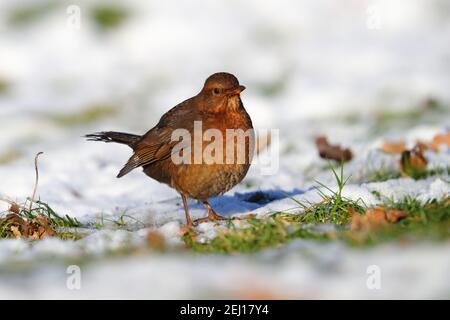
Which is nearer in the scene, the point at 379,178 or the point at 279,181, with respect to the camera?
the point at 379,178

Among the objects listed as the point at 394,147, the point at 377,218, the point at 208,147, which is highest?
the point at 394,147

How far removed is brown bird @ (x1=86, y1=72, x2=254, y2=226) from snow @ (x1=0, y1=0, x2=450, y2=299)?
312mm

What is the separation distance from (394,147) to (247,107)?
2.98m

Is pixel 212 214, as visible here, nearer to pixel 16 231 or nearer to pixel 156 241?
pixel 16 231

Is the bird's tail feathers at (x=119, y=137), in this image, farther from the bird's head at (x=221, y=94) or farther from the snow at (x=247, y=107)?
the bird's head at (x=221, y=94)

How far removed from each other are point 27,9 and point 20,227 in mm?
8811

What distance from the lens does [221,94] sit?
5656 mm

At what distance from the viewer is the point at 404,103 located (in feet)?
31.9

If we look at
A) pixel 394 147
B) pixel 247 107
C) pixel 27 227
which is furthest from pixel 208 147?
pixel 247 107

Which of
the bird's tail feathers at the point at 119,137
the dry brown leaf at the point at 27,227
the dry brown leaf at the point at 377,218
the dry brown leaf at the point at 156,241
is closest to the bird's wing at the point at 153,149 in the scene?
the bird's tail feathers at the point at 119,137

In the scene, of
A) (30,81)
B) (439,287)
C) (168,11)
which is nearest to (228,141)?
(439,287)

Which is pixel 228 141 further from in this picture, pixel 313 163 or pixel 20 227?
pixel 313 163

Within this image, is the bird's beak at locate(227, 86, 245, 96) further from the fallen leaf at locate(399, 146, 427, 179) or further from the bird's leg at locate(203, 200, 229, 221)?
the fallen leaf at locate(399, 146, 427, 179)

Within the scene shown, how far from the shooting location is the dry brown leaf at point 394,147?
24.3 ft
